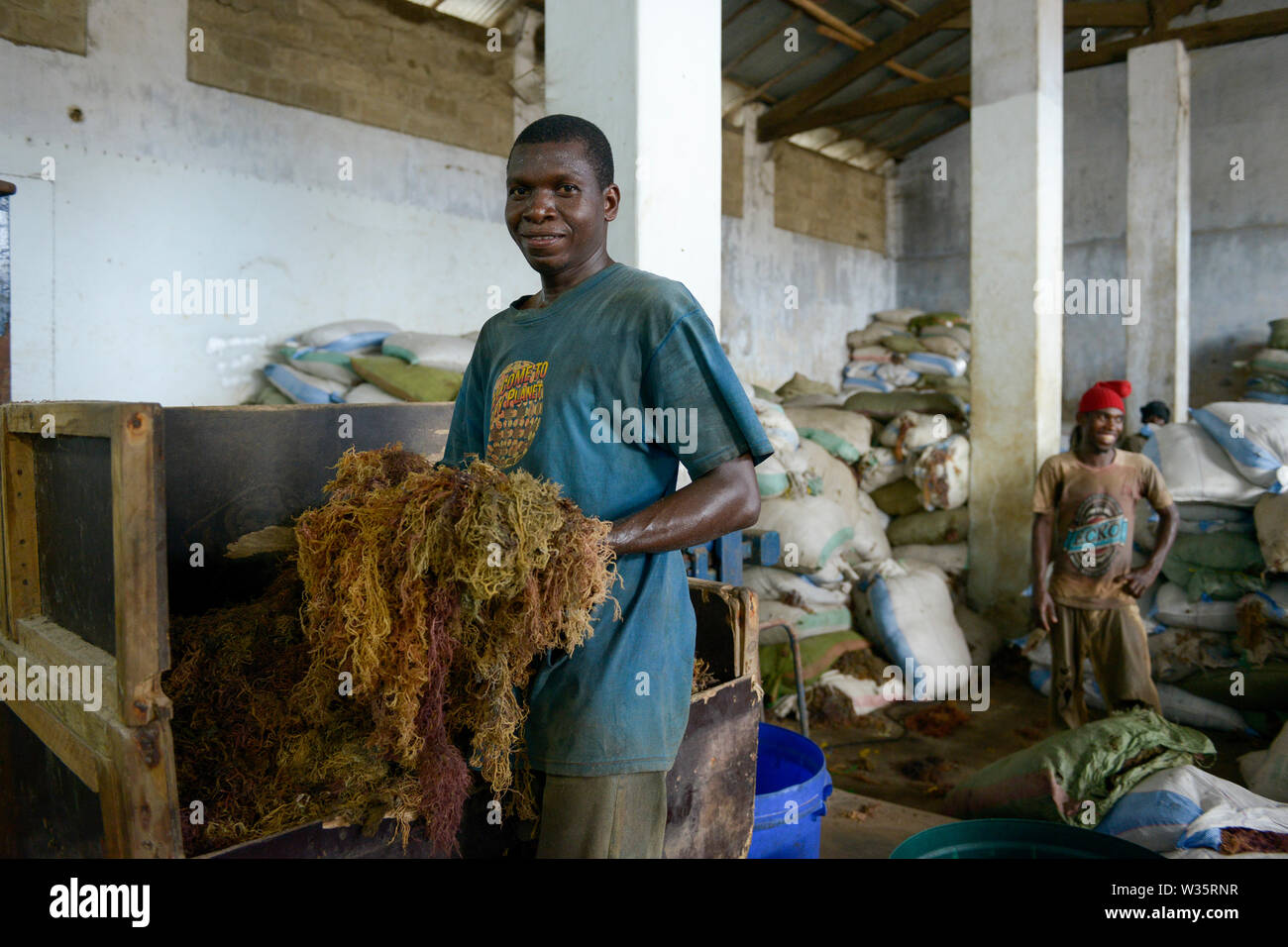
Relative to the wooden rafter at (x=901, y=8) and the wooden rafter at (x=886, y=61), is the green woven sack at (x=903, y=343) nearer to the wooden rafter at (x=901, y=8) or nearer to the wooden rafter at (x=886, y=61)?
the wooden rafter at (x=886, y=61)

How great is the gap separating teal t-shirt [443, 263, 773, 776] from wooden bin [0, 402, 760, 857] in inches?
13.7

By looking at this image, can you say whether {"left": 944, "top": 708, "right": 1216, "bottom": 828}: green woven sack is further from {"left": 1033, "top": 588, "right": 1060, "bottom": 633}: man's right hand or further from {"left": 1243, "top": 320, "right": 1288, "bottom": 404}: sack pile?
{"left": 1243, "top": 320, "right": 1288, "bottom": 404}: sack pile

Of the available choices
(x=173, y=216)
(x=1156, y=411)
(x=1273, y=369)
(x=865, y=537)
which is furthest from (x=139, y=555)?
(x=1273, y=369)

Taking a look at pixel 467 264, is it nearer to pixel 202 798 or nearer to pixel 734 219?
pixel 734 219

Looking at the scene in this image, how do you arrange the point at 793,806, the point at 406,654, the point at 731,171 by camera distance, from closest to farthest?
the point at 406,654
the point at 793,806
the point at 731,171

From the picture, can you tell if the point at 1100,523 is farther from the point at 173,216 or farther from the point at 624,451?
the point at 173,216

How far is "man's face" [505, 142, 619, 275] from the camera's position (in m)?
1.41

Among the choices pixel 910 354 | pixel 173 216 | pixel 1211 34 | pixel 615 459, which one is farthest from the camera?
pixel 910 354

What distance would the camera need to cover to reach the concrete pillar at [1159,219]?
739 cm

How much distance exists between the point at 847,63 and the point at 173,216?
23.6ft

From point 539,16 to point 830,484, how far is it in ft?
14.5

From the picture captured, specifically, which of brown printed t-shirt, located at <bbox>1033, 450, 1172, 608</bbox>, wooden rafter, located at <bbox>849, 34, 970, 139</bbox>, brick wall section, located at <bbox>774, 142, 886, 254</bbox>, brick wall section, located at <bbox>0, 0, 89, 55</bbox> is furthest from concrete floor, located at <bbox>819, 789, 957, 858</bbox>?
wooden rafter, located at <bbox>849, 34, 970, 139</bbox>

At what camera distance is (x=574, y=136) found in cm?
142
